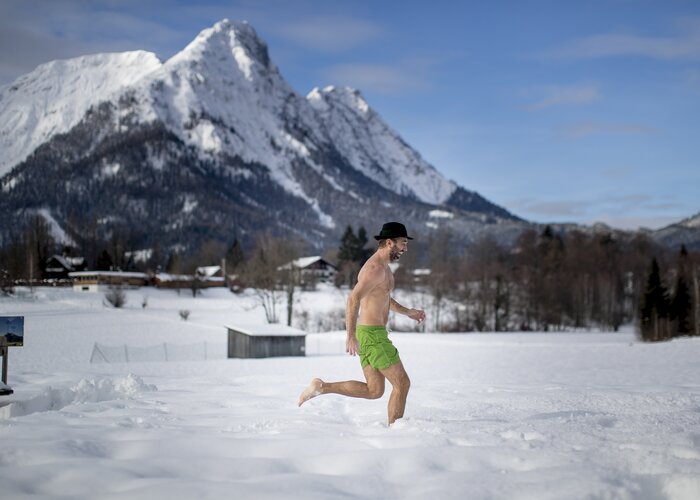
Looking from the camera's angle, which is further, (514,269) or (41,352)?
(514,269)

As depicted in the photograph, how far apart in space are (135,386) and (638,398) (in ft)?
25.7

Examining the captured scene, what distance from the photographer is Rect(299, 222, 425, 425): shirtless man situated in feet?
21.2

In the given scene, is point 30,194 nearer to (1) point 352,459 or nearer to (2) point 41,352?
(2) point 41,352

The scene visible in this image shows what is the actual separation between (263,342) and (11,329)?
20.8 meters

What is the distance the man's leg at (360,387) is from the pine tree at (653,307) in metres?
44.3

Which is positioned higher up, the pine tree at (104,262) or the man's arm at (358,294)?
the pine tree at (104,262)

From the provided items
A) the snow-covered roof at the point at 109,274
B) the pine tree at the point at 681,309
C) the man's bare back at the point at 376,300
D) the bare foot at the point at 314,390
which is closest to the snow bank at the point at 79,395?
the bare foot at the point at 314,390

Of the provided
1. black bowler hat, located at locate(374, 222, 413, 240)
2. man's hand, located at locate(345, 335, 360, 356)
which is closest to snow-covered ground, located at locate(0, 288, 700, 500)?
man's hand, located at locate(345, 335, 360, 356)

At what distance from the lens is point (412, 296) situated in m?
68.2

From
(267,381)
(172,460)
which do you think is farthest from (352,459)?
(267,381)

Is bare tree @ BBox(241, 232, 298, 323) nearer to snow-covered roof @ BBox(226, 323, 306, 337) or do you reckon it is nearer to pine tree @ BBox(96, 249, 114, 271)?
snow-covered roof @ BBox(226, 323, 306, 337)

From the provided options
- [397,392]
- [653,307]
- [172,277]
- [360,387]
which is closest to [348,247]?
[172,277]

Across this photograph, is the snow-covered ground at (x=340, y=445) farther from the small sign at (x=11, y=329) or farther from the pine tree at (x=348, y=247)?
the pine tree at (x=348, y=247)

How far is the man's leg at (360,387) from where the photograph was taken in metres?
6.60
